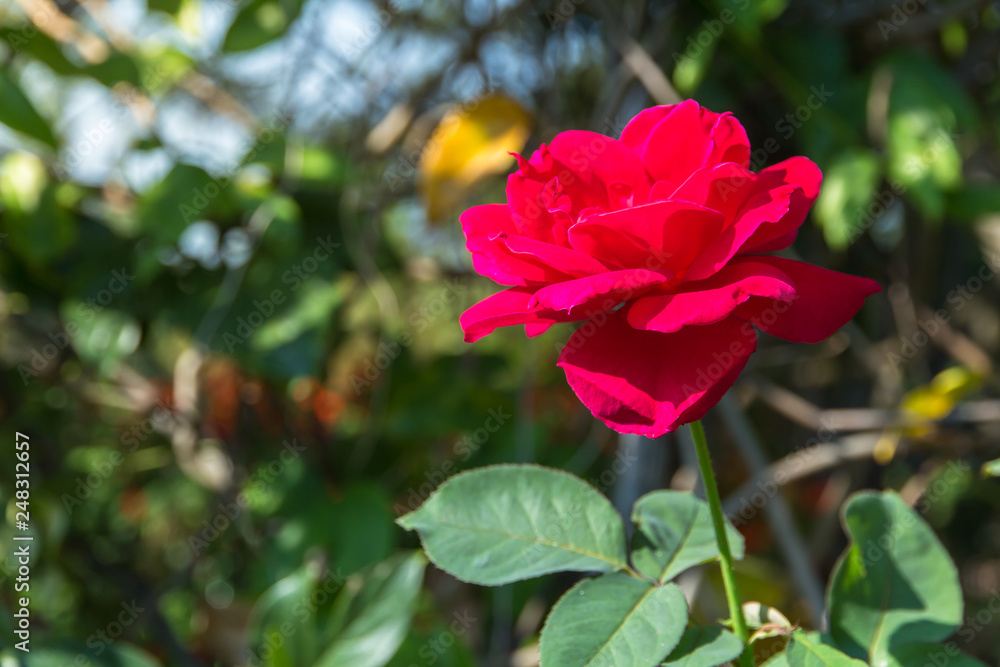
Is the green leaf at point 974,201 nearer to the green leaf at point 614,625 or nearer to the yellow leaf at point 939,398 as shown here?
the yellow leaf at point 939,398

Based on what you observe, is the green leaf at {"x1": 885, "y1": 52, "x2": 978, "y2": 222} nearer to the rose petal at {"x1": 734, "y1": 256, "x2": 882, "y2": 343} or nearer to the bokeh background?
the bokeh background

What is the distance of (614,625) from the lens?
12.4 inches

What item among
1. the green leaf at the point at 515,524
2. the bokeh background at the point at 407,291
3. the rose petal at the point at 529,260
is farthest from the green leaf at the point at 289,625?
the rose petal at the point at 529,260

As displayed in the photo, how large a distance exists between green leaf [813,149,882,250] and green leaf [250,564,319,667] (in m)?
0.68

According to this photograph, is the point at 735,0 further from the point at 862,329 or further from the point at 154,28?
the point at 154,28

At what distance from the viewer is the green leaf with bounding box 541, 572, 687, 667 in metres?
0.30

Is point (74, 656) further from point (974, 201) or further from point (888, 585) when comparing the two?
point (974, 201)

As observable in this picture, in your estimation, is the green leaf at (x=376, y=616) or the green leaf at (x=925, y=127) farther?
the green leaf at (x=925, y=127)

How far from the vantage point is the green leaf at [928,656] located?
1.17ft

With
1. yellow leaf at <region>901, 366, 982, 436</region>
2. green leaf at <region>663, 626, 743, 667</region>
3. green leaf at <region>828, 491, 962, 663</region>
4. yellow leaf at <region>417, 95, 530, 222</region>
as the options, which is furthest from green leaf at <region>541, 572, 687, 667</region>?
yellow leaf at <region>417, 95, 530, 222</region>

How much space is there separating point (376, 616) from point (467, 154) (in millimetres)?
578

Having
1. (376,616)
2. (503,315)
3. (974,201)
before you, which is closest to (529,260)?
(503,315)

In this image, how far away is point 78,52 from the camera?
102cm

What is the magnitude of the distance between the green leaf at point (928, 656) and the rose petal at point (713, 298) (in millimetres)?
209
